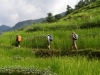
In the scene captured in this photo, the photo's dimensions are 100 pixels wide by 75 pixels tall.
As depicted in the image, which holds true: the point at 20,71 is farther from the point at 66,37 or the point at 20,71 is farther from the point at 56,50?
the point at 66,37

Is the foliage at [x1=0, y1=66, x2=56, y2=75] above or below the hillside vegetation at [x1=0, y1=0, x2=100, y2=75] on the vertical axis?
below

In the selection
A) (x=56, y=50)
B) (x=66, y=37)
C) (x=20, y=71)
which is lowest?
(x=20, y=71)

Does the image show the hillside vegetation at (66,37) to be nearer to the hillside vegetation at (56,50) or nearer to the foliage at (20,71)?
the hillside vegetation at (56,50)

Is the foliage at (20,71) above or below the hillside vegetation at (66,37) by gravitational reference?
below

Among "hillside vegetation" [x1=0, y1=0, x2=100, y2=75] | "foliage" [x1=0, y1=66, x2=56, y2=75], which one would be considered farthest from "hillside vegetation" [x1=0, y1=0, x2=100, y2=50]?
"foliage" [x1=0, y1=66, x2=56, y2=75]

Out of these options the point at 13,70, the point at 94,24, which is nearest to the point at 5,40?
the point at 94,24

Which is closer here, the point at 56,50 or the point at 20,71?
the point at 20,71

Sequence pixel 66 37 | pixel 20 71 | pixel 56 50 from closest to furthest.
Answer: pixel 20 71 < pixel 56 50 < pixel 66 37

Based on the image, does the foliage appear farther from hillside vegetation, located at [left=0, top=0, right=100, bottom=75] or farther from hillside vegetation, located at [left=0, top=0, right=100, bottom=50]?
hillside vegetation, located at [left=0, top=0, right=100, bottom=50]

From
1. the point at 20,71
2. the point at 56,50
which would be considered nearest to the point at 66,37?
the point at 56,50

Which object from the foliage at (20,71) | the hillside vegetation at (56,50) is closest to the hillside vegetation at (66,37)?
the hillside vegetation at (56,50)

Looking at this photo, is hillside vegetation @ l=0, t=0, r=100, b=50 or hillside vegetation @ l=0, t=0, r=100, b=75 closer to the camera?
hillside vegetation @ l=0, t=0, r=100, b=75

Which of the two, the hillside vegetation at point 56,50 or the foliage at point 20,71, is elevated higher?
the hillside vegetation at point 56,50

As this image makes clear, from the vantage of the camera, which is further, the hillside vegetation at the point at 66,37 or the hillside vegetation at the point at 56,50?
the hillside vegetation at the point at 66,37
